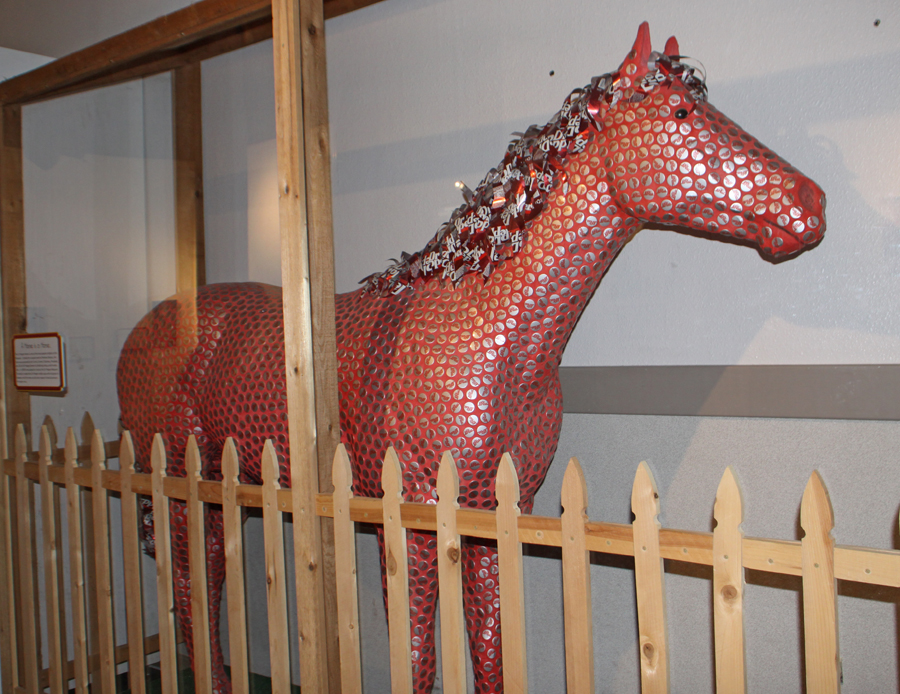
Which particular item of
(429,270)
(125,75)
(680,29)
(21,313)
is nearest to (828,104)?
(680,29)

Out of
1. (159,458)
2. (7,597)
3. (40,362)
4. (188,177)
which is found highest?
(188,177)

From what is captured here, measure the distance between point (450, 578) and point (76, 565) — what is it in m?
1.39

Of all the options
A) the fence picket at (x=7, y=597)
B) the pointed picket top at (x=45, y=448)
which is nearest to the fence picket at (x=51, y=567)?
the pointed picket top at (x=45, y=448)

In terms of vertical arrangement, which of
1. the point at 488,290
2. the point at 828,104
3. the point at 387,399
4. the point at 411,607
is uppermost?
the point at 828,104

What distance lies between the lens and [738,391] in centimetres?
142

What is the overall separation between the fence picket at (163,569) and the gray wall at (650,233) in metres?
0.51

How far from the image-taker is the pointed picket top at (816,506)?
43.5 inches

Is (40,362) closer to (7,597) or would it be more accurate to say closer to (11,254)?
(11,254)

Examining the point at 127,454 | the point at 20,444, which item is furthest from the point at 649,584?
the point at 20,444

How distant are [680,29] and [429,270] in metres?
0.74

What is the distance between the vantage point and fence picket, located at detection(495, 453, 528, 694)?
1410 millimetres

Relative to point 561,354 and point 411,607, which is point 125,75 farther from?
point 411,607

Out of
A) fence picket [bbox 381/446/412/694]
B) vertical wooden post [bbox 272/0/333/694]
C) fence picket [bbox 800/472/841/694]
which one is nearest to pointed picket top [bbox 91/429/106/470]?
vertical wooden post [bbox 272/0/333/694]

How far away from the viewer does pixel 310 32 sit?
173 cm
